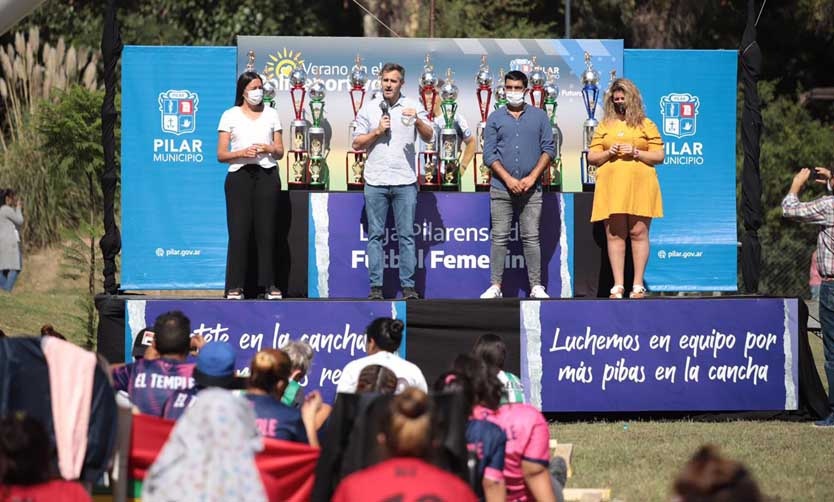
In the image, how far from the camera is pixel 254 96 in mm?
11484

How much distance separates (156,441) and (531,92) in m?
7.13

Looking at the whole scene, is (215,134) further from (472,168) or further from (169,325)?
(169,325)

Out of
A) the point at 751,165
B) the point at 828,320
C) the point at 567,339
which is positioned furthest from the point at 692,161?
the point at 567,339

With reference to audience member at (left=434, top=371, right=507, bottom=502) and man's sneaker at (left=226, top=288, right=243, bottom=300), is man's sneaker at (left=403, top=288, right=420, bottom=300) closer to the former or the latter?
man's sneaker at (left=226, top=288, right=243, bottom=300)

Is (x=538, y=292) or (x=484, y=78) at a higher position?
(x=484, y=78)

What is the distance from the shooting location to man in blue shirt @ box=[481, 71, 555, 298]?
11.7 meters

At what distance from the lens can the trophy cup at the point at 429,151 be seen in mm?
12703

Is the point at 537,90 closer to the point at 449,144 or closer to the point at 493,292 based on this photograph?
the point at 449,144

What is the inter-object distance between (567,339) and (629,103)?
76.4 inches

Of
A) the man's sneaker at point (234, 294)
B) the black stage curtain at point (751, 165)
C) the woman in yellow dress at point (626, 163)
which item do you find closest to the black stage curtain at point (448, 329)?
the woman in yellow dress at point (626, 163)

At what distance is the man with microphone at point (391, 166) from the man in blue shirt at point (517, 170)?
1.90ft

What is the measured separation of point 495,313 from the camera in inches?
454

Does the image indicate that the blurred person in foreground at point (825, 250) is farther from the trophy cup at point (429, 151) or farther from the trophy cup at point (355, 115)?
the trophy cup at point (355, 115)

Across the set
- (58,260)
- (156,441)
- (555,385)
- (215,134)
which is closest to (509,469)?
(156,441)
